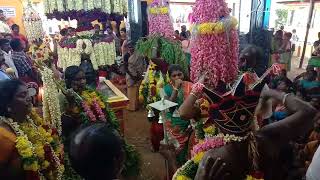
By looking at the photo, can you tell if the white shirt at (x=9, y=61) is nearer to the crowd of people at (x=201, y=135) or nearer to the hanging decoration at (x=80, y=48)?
the hanging decoration at (x=80, y=48)

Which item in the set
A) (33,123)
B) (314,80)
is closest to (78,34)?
(33,123)

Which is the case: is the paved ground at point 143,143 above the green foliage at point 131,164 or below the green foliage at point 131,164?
below

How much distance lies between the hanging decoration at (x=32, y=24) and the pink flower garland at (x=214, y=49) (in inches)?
295

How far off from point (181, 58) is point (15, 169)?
4.40 metres

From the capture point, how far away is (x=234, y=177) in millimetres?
2000

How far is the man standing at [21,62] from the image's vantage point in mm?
6250

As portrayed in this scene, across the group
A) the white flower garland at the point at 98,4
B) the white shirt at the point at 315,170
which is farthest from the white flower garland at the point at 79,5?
the white shirt at the point at 315,170

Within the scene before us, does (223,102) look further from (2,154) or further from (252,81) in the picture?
(2,154)

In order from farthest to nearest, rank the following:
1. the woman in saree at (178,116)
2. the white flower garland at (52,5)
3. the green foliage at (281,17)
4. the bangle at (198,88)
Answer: the green foliage at (281,17) → the white flower garland at (52,5) → the woman in saree at (178,116) → the bangle at (198,88)

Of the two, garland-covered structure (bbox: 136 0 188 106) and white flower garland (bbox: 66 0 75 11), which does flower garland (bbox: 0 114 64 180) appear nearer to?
→ garland-covered structure (bbox: 136 0 188 106)

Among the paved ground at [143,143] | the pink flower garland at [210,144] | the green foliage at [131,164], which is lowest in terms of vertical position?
the paved ground at [143,143]

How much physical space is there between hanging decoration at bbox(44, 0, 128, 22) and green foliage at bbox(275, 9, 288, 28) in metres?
12.7

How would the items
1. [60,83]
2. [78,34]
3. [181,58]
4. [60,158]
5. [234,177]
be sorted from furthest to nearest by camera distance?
[181,58], [78,34], [60,83], [60,158], [234,177]

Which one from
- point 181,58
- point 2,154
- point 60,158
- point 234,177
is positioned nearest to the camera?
point 234,177
